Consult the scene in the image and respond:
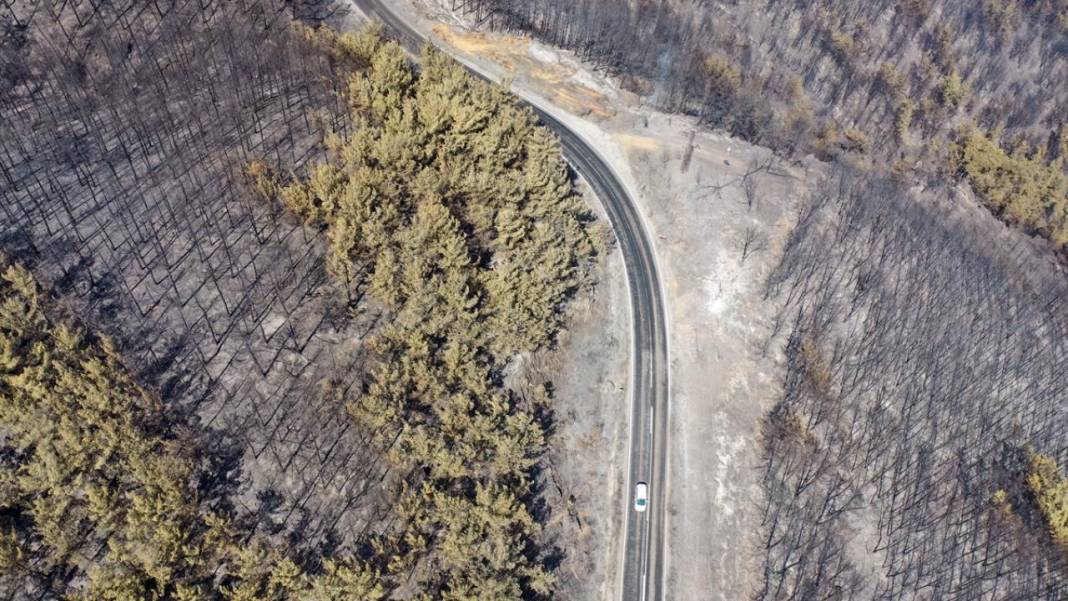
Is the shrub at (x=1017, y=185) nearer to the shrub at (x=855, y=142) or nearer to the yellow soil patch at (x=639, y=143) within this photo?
the shrub at (x=855, y=142)

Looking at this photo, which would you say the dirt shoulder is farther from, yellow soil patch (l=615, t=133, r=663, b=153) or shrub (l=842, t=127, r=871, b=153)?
shrub (l=842, t=127, r=871, b=153)

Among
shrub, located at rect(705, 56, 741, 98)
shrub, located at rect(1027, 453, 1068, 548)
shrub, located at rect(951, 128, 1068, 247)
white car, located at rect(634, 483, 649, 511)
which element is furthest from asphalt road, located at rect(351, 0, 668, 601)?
shrub, located at rect(951, 128, 1068, 247)

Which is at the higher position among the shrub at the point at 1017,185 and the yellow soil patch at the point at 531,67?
the yellow soil patch at the point at 531,67

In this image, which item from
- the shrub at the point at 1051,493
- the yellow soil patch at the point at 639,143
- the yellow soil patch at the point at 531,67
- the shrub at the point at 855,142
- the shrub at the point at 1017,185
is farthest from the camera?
the shrub at the point at 855,142

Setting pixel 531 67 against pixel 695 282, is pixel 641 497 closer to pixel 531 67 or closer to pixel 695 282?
pixel 695 282

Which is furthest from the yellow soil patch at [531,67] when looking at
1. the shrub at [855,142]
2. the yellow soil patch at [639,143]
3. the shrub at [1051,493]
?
the shrub at [1051,493]

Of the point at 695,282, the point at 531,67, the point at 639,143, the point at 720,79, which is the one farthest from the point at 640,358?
the point at 720,79

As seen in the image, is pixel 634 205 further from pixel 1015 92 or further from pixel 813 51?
pixel 1015 92
